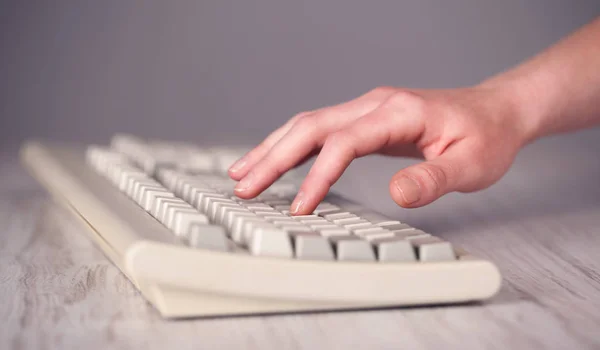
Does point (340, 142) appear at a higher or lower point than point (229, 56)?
higher

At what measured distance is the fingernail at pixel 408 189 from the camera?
80 cm

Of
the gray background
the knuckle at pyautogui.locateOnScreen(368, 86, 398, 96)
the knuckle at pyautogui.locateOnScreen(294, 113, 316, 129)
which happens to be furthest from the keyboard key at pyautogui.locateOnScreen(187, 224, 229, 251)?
the gray background

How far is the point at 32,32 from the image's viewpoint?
2.22 m

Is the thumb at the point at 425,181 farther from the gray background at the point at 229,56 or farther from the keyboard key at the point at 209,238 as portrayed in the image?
the gray background at the point at 229,56

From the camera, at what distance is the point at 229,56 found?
2.51 m

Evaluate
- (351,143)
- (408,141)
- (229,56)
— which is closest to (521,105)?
(408,141)

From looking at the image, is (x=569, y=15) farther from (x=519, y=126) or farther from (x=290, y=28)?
(x=519, y=126)

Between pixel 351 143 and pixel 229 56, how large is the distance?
170 cm

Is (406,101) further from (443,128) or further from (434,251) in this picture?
(434,251)

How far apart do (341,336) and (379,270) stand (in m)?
0.07

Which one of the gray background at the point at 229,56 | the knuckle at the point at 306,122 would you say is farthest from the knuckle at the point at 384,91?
the gray background at the point at 229,56

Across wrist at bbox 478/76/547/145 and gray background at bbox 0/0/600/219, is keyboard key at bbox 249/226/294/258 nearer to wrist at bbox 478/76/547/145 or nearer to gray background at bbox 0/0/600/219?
wrist at bbox 478/76/547/145

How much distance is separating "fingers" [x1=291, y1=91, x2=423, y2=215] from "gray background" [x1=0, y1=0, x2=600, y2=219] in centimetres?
99

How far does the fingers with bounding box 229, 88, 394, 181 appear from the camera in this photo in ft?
3.21
